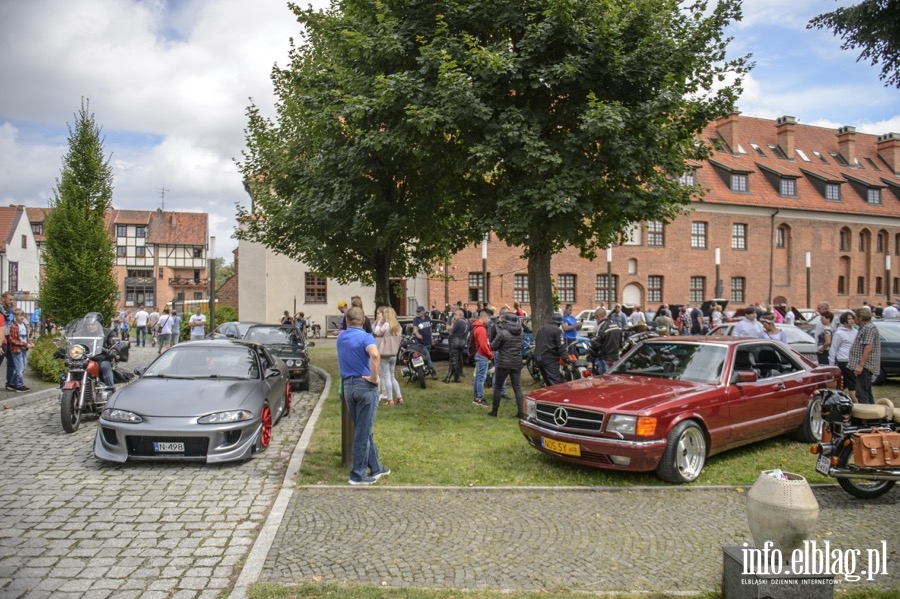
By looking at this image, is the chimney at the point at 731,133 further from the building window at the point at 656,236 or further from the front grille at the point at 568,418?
the front grille at the point at 568,418

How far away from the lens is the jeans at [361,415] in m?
6.98

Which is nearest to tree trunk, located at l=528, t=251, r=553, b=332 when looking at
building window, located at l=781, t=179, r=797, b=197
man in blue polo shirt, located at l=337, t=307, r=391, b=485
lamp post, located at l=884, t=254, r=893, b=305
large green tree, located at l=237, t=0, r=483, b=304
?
large green tree, located at l=237, t=0, r=483, b=304

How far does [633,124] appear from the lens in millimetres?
12047

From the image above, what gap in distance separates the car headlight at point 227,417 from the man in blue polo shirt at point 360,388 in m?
1.56

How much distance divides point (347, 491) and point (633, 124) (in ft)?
28.8

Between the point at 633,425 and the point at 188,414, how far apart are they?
5.08 metres

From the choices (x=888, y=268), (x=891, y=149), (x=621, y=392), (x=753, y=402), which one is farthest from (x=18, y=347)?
(x=891, y=149)

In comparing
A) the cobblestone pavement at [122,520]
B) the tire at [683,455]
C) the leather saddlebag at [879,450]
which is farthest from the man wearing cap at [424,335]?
the leather saddlebag at [879,450]

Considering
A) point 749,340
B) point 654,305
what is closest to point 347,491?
point 749,340

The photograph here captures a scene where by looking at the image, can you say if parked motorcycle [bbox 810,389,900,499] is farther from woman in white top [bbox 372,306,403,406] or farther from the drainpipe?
the drainpipe

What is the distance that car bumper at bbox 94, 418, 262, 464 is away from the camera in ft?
24.3

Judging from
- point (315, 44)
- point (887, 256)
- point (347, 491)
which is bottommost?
point (347, 491)

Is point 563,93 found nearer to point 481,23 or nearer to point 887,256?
point 481,23

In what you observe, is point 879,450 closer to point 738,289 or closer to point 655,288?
point 655,288
